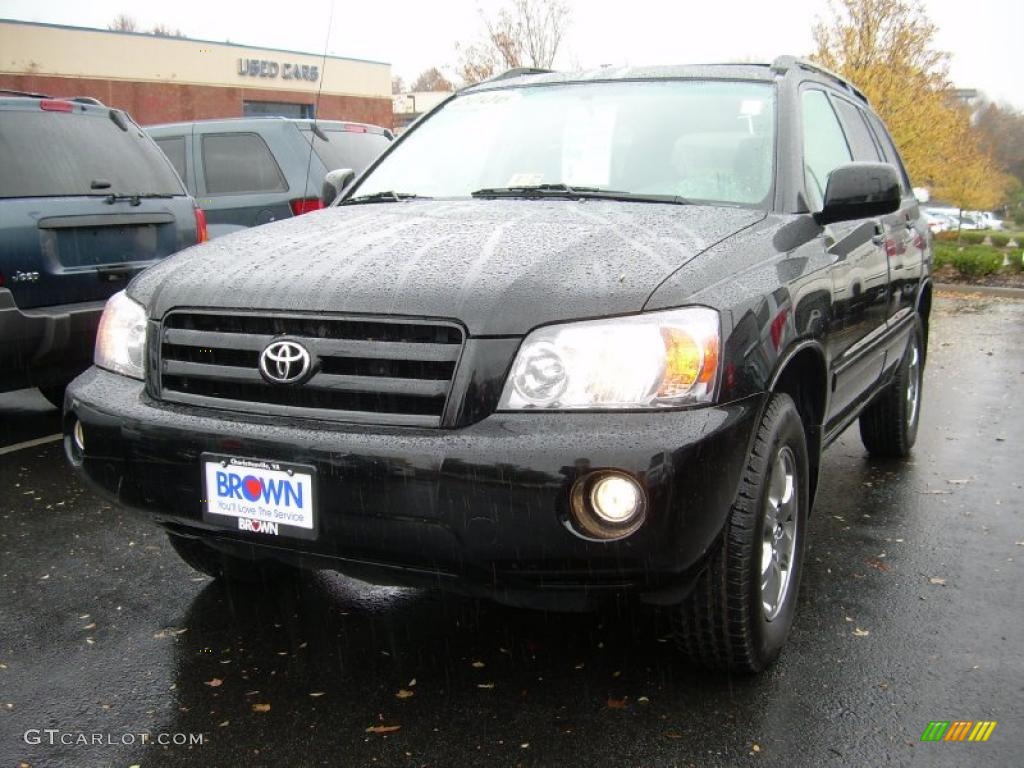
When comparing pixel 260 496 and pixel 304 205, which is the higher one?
pixel 304 205

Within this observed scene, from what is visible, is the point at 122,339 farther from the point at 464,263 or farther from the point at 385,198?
the point at 385,198

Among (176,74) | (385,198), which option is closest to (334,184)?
(385,198)

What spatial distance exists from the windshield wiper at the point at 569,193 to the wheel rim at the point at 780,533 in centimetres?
96

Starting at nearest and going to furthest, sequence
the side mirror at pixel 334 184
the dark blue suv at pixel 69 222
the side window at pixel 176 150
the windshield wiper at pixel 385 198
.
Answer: the windshield wiper at pixel 385 198 → the side mirror at pixel 334 184 → the dark blue suv at pixel 69 222 → the side window at pixel 176 150

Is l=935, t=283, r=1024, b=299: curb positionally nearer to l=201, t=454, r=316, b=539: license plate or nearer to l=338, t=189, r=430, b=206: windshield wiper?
l=338, t=189, r=430, b=206: windshield wiper

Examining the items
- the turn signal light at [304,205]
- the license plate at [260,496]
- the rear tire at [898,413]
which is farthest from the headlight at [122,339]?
the turn signal light at [304,205]

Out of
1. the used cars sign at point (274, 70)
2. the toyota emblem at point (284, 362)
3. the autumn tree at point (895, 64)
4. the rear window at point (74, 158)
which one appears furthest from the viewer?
the used cars sign at point (274, 70)

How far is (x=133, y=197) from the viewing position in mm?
5754

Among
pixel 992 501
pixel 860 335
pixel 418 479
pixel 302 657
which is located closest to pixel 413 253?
pixel 418 479

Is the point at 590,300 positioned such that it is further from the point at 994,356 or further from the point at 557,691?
the point at 994,356

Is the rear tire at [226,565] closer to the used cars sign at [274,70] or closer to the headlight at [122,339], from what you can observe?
the headlight at [122,339]

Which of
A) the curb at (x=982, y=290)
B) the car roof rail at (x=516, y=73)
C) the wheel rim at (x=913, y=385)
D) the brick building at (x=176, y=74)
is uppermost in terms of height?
the brick building at (x=176, y=74)

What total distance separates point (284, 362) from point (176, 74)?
30.8 m

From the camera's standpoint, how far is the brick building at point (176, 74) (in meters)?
27.6
